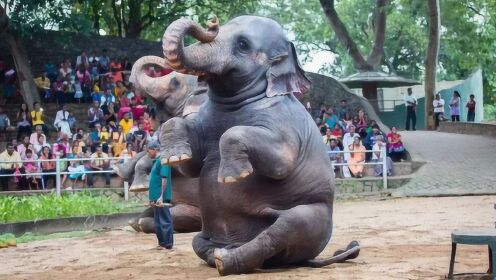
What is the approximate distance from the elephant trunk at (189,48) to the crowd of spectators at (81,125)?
7.67m

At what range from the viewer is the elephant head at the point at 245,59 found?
7.73m

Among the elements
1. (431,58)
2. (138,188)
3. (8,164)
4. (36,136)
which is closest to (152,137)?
(138,188)

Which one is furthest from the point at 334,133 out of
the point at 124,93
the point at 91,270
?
the point at 91,270

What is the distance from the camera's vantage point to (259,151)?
738 centimetres

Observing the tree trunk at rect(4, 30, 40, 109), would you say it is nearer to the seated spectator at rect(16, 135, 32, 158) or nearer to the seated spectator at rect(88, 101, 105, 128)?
the seated spectator at rect(88, 101, 105, 128)

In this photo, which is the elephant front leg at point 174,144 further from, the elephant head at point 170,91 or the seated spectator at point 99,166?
the seated spectator at point 99,166

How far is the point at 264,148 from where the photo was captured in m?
7.40

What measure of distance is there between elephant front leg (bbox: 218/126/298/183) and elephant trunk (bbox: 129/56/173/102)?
2.03 metres

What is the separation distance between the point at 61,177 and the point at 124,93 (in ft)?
19.7

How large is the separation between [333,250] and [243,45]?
2.95 meters

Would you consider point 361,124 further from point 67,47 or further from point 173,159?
point 173,159

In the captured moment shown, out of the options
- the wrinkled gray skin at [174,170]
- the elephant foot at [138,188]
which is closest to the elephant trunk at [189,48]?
the wrinkled gray skin at [174,170]

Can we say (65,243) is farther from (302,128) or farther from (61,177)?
(61,177)

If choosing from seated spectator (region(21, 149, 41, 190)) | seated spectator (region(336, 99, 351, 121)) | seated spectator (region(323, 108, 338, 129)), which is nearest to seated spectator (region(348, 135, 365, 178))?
seated spectator (region(323, 108, 338, 129))
